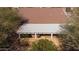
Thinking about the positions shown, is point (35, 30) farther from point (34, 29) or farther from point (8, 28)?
point (8, 28)

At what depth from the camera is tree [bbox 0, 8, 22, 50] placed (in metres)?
1.38

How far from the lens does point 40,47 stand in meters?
1.13

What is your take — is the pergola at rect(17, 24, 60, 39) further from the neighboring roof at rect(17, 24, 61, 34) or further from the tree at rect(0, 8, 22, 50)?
the tree at rect(0, 8, 22, 50)

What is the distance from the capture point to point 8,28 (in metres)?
1.61

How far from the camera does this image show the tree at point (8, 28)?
54.3 inches

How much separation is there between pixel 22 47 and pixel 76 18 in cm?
53

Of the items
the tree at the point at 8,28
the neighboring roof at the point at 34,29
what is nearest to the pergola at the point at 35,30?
the neighboring roof at the point at 34,29

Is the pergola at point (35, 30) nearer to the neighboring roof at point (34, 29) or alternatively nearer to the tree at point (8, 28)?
the neighboring roof at point (34, 29)

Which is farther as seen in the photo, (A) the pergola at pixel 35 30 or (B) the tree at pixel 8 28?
(A) the pergola at pixel 35 30

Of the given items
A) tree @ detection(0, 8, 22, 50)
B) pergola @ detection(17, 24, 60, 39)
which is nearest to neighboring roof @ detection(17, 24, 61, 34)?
pergola @ detection(17, 24, 60, 39)
